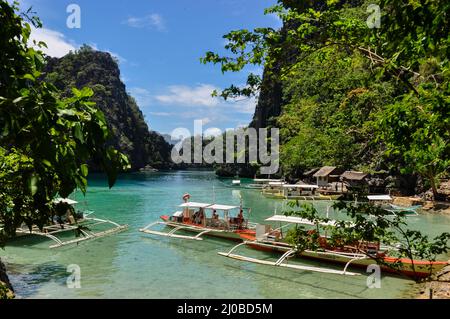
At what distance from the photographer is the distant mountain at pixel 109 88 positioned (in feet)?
321

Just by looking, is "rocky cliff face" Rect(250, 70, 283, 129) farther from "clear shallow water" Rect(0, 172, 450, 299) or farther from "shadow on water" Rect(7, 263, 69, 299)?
"shadow on water" Rect(7, 263, 69, 299)

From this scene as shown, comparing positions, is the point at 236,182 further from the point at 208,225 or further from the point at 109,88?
the point at 109,88

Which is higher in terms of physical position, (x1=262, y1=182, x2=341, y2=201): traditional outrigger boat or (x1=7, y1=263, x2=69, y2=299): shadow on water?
(x1=262, y1=182, x2=341, y2=201): traditional outrigger boat

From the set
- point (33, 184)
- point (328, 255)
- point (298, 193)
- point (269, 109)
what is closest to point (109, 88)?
point (269, 109)

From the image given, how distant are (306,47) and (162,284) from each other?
33.3ft

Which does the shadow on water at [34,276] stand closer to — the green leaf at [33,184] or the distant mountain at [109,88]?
the green leaf at [33,184]

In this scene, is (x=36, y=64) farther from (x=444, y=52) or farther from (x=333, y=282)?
(x=333, y=282)

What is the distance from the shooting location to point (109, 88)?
10206 cm

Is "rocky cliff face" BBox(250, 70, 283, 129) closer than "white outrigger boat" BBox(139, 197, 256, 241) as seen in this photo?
No

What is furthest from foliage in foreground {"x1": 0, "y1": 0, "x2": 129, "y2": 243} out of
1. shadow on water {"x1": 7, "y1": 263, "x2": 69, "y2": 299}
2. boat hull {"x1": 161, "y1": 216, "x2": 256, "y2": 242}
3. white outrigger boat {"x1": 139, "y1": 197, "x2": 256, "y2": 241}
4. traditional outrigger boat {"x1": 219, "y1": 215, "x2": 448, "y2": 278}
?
boat hull {"x1": 161, "y1": 216, "x2": 256, "y2": 242}

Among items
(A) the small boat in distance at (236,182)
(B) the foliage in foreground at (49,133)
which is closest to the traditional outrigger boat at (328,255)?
(B) the foliage in foreground at (49,133)

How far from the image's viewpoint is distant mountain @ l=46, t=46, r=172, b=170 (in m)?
97.9

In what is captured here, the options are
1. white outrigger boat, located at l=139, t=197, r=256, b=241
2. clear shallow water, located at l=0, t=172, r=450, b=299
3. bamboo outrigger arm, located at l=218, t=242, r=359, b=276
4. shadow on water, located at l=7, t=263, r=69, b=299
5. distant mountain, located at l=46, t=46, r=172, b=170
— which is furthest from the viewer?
distant mountain, located at l=46, t=46, r=172, b=170

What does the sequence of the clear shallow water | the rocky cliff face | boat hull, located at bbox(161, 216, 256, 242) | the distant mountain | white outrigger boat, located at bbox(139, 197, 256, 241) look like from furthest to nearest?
the distant mountain, the rocky cliff face, white outrigger boat, located at bbox(139, 197, 256, 241), boat hull, located at bbox(161, 216, 256, 242), the clear shallow water
